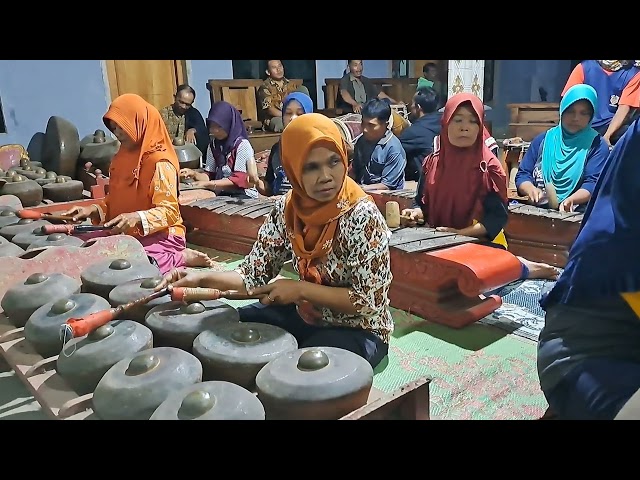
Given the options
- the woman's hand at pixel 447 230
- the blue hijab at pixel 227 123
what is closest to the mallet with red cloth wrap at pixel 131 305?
the woman's hand at pixel 447 230

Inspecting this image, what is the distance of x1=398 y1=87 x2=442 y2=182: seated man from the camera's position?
16.1 ft

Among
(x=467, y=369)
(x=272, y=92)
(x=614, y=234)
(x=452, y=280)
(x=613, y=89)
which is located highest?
(x=272, y=92)

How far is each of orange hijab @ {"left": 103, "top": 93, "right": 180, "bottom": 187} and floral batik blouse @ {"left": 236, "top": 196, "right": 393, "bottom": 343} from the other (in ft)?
3.88

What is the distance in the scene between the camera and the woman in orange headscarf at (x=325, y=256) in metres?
1.83

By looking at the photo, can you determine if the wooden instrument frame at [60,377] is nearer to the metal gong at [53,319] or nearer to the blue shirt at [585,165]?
the metal gong at [53,319]

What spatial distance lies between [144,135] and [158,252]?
642 millimetres

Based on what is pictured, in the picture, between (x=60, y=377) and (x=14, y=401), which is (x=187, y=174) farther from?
(x=60, y=377)

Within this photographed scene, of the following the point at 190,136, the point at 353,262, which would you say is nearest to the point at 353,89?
the point at 190,136

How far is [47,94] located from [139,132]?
4111mm

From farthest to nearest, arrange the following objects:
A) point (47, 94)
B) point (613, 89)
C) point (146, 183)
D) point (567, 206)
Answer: point (47, 94)
point (613, 89)
point (567, 206)
point (146, 183)

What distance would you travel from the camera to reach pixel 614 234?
132 cm

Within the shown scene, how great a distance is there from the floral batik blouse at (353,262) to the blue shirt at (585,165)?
2.02 meters

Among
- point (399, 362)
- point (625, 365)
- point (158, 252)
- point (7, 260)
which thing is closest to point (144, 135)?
point (158, 252)

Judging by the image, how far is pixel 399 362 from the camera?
2301 millimetres
